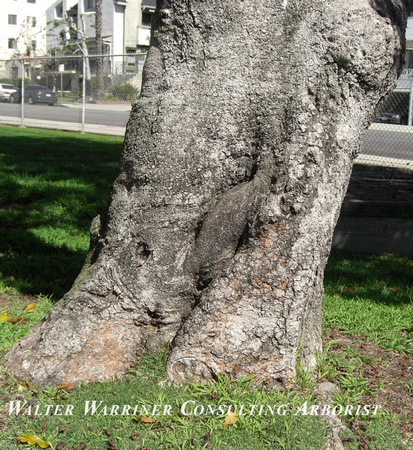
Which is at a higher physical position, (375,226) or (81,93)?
(81,93)

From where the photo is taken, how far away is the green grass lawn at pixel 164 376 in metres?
2.61

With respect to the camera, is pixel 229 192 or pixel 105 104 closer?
pixel 229 192

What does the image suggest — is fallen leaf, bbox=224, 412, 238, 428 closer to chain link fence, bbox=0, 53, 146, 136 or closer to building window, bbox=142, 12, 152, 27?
chain link fence, bbox=0, 53, 146, 136

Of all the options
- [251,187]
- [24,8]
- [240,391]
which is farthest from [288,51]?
[24,8]

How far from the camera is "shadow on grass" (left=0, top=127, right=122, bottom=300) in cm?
478

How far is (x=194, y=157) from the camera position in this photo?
3.00m

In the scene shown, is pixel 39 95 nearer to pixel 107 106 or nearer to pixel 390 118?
pixel 107 106

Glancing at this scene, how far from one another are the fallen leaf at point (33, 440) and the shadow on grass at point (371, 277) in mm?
2807

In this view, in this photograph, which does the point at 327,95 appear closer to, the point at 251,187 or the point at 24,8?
the point at 251,187

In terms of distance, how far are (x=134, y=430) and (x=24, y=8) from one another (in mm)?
74522

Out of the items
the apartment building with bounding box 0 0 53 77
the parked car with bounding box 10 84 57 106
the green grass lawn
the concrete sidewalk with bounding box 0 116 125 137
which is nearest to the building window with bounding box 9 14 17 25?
the apartment building with bounding box 0 0 53 77

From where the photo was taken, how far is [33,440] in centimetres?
257

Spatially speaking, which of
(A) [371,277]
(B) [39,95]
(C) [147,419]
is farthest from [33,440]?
(B) [39,95]

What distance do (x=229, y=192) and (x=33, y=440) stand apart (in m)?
1.63
